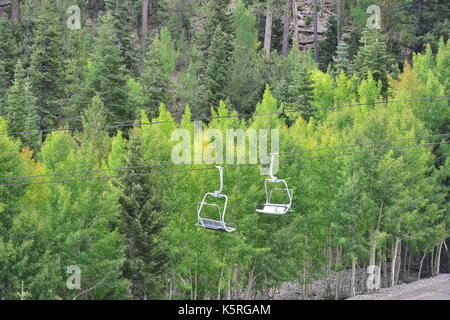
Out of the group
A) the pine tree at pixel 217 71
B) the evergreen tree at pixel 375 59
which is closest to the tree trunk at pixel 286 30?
the pine tree at pixel 217 71

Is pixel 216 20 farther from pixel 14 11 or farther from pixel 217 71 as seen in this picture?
pixel 14 11

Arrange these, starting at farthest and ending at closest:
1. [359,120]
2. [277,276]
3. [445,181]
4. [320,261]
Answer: [445,181] → [359,120] → [320,261] → [277,276]

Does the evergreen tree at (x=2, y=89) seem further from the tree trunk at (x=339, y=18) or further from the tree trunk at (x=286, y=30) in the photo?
the tree trunk at (x=339, y=18)

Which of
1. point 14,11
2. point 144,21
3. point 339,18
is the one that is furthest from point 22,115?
point 339,18

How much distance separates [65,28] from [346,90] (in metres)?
28.6

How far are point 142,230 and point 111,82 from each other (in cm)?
2121

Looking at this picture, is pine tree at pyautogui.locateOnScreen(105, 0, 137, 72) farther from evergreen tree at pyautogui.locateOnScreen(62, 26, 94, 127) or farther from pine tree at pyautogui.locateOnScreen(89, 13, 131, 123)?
pine tree at pyautogui.locateOnScreen(89, 13, 131, 123)

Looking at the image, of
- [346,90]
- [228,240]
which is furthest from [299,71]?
[228,240]

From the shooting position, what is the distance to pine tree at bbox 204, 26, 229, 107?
198 ft

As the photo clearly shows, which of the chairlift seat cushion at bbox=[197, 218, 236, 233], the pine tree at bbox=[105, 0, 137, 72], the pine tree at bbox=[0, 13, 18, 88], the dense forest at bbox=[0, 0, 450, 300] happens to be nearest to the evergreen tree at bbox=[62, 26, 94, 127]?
the dense forest at bbox=[0, 0, 450, 300]

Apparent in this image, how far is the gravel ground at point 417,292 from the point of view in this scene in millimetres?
46000

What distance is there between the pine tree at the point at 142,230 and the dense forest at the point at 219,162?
0.08 m

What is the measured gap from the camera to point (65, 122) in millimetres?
58844

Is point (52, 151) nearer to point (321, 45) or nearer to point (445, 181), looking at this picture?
point (445, 181)
